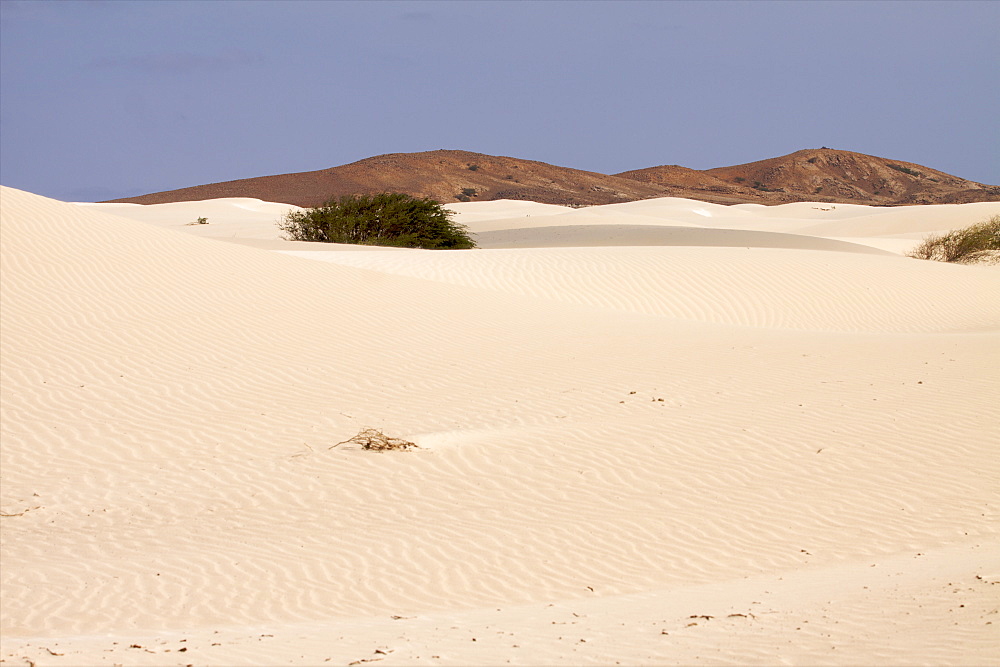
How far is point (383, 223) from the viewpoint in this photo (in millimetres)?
32312

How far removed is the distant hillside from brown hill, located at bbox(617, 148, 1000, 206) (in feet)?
0.29

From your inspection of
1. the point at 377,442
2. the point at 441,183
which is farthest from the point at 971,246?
the point at 441,183

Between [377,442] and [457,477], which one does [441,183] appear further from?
[457,477]

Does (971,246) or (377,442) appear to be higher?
(971,246)

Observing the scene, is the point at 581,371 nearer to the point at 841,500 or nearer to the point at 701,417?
the point at 701,417

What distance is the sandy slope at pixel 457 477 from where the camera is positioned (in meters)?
5.00

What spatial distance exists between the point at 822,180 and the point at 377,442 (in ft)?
289

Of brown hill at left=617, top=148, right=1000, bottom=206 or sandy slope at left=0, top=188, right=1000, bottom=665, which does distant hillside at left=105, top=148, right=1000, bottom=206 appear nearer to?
brown hill at left=617, top=148, right=1000, bottom=206

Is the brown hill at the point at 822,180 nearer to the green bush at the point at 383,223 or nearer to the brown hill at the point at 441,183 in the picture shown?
the brown hill at the point at 441,183

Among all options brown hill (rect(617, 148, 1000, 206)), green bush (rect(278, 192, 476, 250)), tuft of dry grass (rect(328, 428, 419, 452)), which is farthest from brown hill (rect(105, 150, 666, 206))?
tuft of dry grass (rect(328, 428, 419, 452))

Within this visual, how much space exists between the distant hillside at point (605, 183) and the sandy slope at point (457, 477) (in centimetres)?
4936

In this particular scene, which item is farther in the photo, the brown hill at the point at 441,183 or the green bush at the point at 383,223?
the brown hill at the point at 441,183

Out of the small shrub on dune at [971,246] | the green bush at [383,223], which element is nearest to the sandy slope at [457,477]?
the green bush at [383,223]

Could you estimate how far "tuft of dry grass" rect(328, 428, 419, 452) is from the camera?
9.03m
